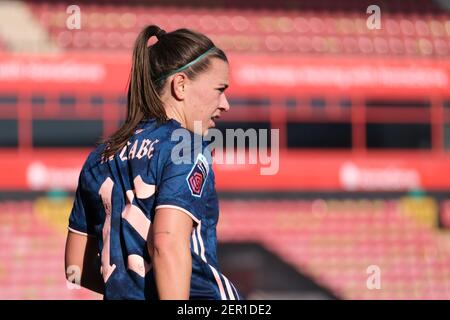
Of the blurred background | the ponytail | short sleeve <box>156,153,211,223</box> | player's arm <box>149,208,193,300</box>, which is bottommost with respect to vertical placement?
player's arm <box>149,208,193,300</box>

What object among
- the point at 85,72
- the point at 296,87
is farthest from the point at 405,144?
the point at 85,72

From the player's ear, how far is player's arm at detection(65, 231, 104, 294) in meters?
0.49

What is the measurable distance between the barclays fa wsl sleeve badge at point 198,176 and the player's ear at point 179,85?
212 millimetres

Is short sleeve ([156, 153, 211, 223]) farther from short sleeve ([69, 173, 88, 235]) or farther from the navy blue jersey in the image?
short sleeve ([69, 173, 88, 235])

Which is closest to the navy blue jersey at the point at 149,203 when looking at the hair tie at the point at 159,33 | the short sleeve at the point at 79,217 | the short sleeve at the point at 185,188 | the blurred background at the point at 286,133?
the short sleeve at the point at 185,188

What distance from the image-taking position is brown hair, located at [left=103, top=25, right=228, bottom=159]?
227 centimetres

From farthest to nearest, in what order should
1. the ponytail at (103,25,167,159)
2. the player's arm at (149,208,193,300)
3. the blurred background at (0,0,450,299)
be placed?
1. the blurred background at (0,0,450,299)
2. the ponytail at (103,25,167,159)
3. the player's arm at (149,208,193,300)

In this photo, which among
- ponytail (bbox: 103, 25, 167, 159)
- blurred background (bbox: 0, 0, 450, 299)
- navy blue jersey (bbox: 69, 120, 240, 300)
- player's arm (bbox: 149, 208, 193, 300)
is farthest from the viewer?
blurred background (bbox: 0, 0, 450, 299)

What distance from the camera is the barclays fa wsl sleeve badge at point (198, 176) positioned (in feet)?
6.88

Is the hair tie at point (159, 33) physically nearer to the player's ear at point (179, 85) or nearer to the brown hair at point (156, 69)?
the brown hair at point (156, 69)

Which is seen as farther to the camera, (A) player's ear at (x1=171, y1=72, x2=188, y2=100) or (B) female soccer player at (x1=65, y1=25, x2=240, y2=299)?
(A) player's ear at (x1=171, y1=72, x2=188, y2=100)

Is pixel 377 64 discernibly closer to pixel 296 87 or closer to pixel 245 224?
pixel 296 87

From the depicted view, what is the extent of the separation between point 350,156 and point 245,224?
1873 millimetres

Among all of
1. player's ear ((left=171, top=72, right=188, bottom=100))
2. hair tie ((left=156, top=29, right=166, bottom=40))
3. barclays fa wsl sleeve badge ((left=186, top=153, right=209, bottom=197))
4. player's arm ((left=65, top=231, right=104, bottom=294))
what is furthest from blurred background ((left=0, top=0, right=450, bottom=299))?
barclays fa wsl sleeve badge ((left=186, top=153, right=209, bottom=197))
